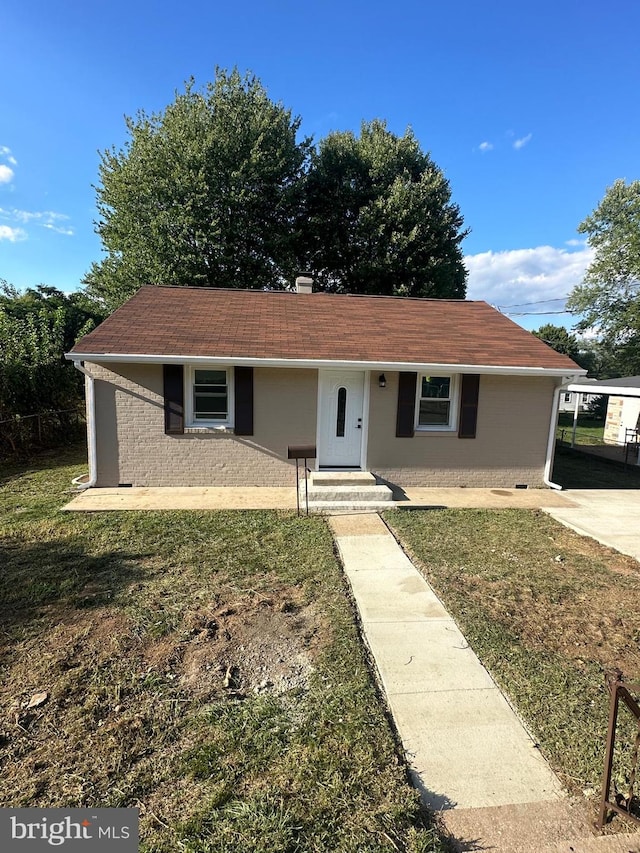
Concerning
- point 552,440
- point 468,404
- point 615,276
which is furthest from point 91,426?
point 615,276

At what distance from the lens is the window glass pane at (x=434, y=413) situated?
9.62 m

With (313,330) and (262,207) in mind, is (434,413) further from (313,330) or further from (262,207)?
(262,207)

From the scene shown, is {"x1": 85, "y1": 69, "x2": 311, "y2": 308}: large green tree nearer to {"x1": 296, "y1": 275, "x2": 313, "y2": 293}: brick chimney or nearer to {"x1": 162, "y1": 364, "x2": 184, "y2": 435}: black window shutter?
{"x1": 296, "y1": 275, "x2": 313, "y2": 293}: brick chimney

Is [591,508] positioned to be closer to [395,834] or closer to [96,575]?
[395,834]

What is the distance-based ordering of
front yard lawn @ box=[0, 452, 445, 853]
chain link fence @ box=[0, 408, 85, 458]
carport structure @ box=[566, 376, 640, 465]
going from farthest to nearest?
carport structure @ box=[566, 376, 640, 465], chain link fence @ box=[0, 408, 85, 458], front yard lawn @ box=[0, 452, 445, 853]

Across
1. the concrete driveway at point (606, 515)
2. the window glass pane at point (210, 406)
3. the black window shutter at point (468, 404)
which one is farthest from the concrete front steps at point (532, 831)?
the window glass pane at point (210, 406)

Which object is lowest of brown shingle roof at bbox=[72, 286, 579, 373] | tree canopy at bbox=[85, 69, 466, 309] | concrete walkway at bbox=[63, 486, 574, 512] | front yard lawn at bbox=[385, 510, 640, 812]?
front yard lawn at bbox=[385, 510, 640, 812]

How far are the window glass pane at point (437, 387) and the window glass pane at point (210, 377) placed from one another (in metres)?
4.21

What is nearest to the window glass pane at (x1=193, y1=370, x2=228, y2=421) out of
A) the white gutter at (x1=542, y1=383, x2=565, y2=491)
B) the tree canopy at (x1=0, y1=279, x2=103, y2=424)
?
the tree canopy at (x1=0, y1=279, x2=103, y2=424)

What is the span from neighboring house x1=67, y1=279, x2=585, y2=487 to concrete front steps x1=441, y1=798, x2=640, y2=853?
23.1ft

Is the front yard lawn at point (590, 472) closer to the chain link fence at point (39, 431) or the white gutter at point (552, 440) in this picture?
the white gutter at point (552, 440)

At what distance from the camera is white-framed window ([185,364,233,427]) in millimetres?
8992

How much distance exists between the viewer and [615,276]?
95.7 feet

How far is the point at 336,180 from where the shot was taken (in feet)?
65.8
